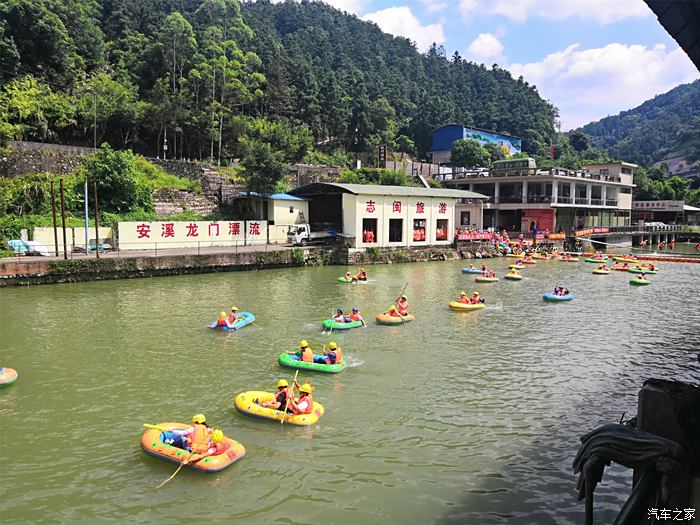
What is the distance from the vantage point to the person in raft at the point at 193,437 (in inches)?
345

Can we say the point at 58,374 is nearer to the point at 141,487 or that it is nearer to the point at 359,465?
the point at 141,487

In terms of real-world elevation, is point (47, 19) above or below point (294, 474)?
above

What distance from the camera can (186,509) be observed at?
7.70m

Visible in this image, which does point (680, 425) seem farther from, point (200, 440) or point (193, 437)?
point (193, 437)

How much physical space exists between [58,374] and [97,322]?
542cm

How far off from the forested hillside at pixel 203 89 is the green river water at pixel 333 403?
74.7 feet

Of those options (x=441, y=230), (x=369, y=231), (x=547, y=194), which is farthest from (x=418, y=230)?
(x=547, y=194)

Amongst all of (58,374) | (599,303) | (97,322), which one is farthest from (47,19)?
(599,303)

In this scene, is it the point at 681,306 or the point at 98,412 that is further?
the point at 681,306

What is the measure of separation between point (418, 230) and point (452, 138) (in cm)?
4991

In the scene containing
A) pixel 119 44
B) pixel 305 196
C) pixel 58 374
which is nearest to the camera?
pixel 58 374

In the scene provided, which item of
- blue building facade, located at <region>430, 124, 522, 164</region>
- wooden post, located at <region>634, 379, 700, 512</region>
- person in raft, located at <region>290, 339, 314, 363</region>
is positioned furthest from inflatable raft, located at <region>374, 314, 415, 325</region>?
blue building facade, located at <region>430, 124, 522, 164</region>

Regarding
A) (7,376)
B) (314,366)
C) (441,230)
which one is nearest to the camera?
(7,376)

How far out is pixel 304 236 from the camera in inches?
1431
